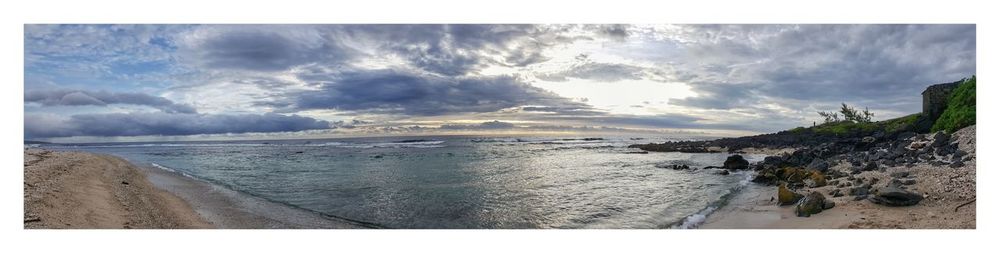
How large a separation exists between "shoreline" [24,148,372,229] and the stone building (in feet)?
40.8

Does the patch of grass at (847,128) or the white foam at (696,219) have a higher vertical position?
the patch of grass at (847,128)

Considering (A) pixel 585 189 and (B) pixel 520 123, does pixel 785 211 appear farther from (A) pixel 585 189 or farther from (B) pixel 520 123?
(B) pixel 520 123

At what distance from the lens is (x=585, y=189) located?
36.0 ft

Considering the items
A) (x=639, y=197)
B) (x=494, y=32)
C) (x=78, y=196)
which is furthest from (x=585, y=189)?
(x=78, y=196)

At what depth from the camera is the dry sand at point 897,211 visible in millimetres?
5961

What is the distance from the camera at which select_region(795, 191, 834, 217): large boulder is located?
A: 6.91m

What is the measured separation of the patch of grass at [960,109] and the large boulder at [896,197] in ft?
13.8

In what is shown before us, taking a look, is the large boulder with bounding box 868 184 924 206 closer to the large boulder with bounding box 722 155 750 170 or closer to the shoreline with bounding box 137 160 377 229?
the shoreline with bounding box 137 160 377 229

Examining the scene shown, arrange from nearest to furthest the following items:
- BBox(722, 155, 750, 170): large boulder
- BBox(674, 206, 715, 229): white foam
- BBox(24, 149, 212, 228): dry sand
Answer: BBox(24, 149, 212, 228): dry sand
BBox(674, 206, 715, 229): white foam
BBox(722, 155, 750, 170): large boulder

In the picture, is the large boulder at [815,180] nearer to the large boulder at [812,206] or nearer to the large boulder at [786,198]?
the large boulder at [786,198]

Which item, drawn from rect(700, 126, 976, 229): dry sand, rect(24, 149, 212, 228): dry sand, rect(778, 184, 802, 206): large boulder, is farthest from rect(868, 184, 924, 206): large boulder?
rect(24, 149, 212, 228): dry sand

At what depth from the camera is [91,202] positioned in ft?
26.2

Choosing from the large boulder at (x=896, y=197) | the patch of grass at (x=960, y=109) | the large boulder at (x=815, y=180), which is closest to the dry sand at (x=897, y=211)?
the large boulder at (x=896, y=197)

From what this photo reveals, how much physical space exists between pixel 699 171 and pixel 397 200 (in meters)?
10.2
